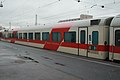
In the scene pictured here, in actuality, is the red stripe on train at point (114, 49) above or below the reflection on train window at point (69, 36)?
below

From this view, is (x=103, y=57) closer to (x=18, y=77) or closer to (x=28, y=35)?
(x=18, y=77)

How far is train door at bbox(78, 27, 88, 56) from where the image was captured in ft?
59.9

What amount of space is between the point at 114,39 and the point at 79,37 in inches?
188

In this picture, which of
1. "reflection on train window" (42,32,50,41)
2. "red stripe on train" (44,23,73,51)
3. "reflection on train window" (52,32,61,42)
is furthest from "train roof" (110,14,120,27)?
"reflection on train window" (42,32,50,41)

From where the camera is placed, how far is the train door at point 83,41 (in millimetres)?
18250

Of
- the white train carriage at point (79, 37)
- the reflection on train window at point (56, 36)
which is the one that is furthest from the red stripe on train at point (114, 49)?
the reflection on train window at point (56, 36)

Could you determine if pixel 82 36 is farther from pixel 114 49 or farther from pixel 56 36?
pixel 56 36

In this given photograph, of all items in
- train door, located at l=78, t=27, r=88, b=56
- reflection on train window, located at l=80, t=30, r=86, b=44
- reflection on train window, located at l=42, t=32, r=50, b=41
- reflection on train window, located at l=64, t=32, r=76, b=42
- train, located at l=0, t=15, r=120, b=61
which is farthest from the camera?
reflection on train window, located at l=42, t=32, r=50, b=41

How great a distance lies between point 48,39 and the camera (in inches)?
1062

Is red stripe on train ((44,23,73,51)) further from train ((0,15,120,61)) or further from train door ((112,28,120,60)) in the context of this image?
train door ((112,28,120,60))

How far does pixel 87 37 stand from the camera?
18078mm

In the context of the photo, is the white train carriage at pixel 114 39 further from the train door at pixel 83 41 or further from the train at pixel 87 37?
the train door at pixel 83 41

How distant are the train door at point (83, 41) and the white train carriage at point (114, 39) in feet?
10.1

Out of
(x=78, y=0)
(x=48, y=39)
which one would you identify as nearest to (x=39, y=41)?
(x=48, y=39)
